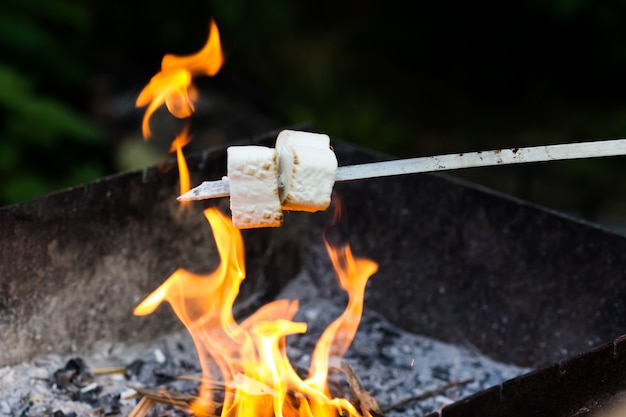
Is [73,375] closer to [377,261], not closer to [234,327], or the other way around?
[234,327]

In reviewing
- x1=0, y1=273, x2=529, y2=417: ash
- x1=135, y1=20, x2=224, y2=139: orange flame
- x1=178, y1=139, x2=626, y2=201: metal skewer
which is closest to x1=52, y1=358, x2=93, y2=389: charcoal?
x1=0, y1=273, x2=529, y2=417: ash

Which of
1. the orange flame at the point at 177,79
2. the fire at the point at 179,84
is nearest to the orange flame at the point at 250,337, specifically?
the fire at the point at 179,84

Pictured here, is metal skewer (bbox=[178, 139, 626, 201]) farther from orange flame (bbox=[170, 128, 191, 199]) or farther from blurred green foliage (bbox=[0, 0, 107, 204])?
blurred green foliage (bbox=[0, 0, 107, 204])

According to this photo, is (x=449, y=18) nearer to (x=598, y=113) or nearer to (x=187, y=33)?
(x=598, y=113)

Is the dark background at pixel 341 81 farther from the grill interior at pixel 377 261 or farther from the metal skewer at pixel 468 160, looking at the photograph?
the metal skewer at pixel 468 160

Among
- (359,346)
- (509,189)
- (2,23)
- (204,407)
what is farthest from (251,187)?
(509,189)
